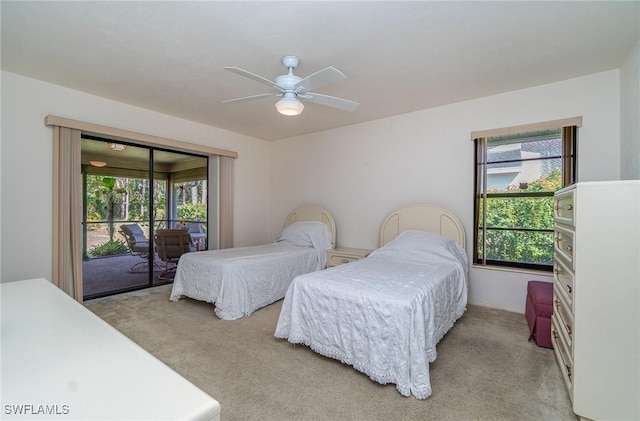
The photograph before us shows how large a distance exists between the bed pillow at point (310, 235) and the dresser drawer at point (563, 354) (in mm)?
2800

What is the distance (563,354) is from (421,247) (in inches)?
58.2

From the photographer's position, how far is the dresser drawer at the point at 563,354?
1794 mm

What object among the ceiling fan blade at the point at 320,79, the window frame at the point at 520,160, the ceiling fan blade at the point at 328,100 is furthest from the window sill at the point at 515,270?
the ceiling fan blade at the point at 320,79

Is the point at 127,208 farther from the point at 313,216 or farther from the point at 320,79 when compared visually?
the point at 320,79

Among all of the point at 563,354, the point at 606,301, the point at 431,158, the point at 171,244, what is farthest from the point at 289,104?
the point at 171,244

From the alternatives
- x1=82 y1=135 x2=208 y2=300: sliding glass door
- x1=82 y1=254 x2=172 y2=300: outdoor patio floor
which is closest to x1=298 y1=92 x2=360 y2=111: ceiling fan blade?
x1=82 y1=135 x2=208 y2=300: sliding glass door

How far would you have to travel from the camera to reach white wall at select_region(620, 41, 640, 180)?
2369 millimetres

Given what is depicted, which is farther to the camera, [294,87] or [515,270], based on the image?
[515,270]

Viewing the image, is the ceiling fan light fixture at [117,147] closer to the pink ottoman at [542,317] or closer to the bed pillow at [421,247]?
the bed pillow at [421,247]

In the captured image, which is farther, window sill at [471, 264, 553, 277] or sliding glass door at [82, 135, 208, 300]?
sliding glass door at [82, 135, 208, 300]

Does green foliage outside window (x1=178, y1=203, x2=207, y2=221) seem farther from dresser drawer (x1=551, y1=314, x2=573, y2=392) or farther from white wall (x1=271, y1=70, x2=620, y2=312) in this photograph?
dresser drawer (x1=551, y1=314, x2=573, y2=392)

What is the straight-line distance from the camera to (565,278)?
2.05 meters

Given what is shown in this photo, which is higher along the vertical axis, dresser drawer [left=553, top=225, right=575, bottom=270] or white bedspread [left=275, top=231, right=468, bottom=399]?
dresser drawer [left=553, top=225, right=575, bottom=270]

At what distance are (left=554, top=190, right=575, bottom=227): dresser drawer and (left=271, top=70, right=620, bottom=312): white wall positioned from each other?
113 centimetres
